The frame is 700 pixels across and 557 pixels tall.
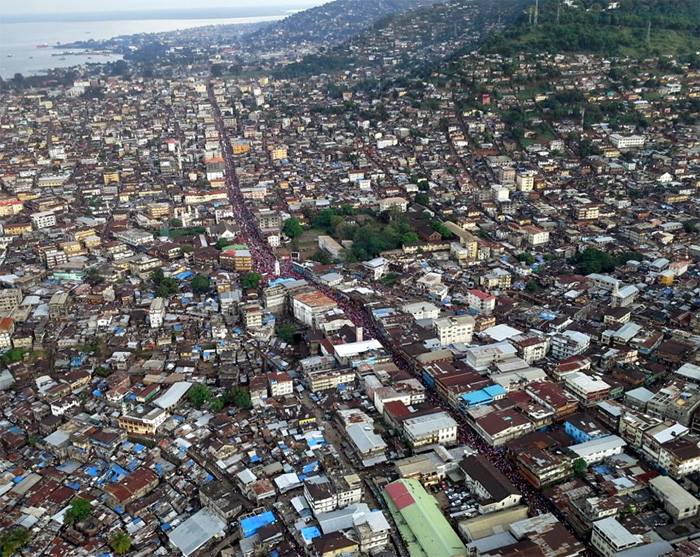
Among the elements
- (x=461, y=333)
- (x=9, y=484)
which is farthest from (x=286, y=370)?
(x=9, y=484)

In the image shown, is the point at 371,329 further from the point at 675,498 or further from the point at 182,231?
the point at 182,231

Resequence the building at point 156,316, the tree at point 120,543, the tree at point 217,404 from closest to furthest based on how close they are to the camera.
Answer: the tree at point 120,543
the tree at point 217,404
the building at point 156,316

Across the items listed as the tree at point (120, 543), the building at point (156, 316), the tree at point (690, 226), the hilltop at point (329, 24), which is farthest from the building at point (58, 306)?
the hilltop at point (329, 24)

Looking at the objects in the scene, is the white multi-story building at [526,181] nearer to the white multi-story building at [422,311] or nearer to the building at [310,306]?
the white multi-story building at [422,311]

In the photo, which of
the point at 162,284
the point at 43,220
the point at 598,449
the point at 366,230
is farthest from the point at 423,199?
the point at 598,449

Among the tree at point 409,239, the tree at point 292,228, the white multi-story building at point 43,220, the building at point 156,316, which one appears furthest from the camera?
the white multi-story building at point 43,220

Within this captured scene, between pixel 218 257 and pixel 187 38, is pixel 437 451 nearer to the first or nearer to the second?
pixel 218 257
